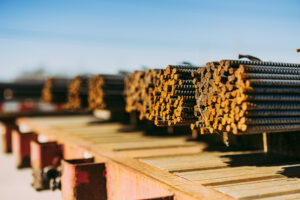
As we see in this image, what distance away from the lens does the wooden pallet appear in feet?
17.4

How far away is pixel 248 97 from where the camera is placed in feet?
18.4

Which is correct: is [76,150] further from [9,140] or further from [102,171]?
[9,140]

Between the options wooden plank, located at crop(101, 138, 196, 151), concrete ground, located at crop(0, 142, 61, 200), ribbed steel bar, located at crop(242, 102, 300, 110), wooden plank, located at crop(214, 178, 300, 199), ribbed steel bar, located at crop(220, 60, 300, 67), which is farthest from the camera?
concrete ground, located at crop(0, 142, 61, 200)

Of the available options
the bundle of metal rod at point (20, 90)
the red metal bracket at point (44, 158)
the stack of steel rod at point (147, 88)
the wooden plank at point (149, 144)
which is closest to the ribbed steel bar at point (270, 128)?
the stack of steel rod at point (147, 88)

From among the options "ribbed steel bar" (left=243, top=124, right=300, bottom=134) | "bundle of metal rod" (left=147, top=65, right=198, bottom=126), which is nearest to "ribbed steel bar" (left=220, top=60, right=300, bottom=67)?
"ribbed steel bar" (left=243, top=124, right=300, bottom=134)

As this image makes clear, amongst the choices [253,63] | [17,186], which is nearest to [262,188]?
[253,63]

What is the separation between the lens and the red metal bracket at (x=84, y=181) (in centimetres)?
755

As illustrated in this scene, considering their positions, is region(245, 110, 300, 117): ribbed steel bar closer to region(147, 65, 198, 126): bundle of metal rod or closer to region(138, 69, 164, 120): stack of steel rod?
region(147, 65, 198, 126): bundle of metal rod

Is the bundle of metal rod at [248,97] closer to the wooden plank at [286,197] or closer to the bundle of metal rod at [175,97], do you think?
the bundle of metal rod at [175,97]

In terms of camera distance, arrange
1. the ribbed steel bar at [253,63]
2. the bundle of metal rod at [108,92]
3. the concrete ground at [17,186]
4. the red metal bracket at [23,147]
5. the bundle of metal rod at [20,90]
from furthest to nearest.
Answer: the bundle of metal rod at [20,90]
the red metal bracket at [23,147]
the bundle of metal rod at [108,92]
the concrete ground at [17,186]
the ribbed steel bar at [253,63]

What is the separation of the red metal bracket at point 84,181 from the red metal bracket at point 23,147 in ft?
26.6

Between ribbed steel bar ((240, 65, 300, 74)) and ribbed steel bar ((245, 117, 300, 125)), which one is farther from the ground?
ribbed steel bar ((240, 65, 300, 74))

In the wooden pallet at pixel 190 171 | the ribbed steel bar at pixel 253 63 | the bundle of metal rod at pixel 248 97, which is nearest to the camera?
→ the wooden pallet at pixel 190 171

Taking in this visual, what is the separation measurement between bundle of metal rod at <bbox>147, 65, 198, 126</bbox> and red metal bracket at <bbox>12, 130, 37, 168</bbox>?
30.8ft
